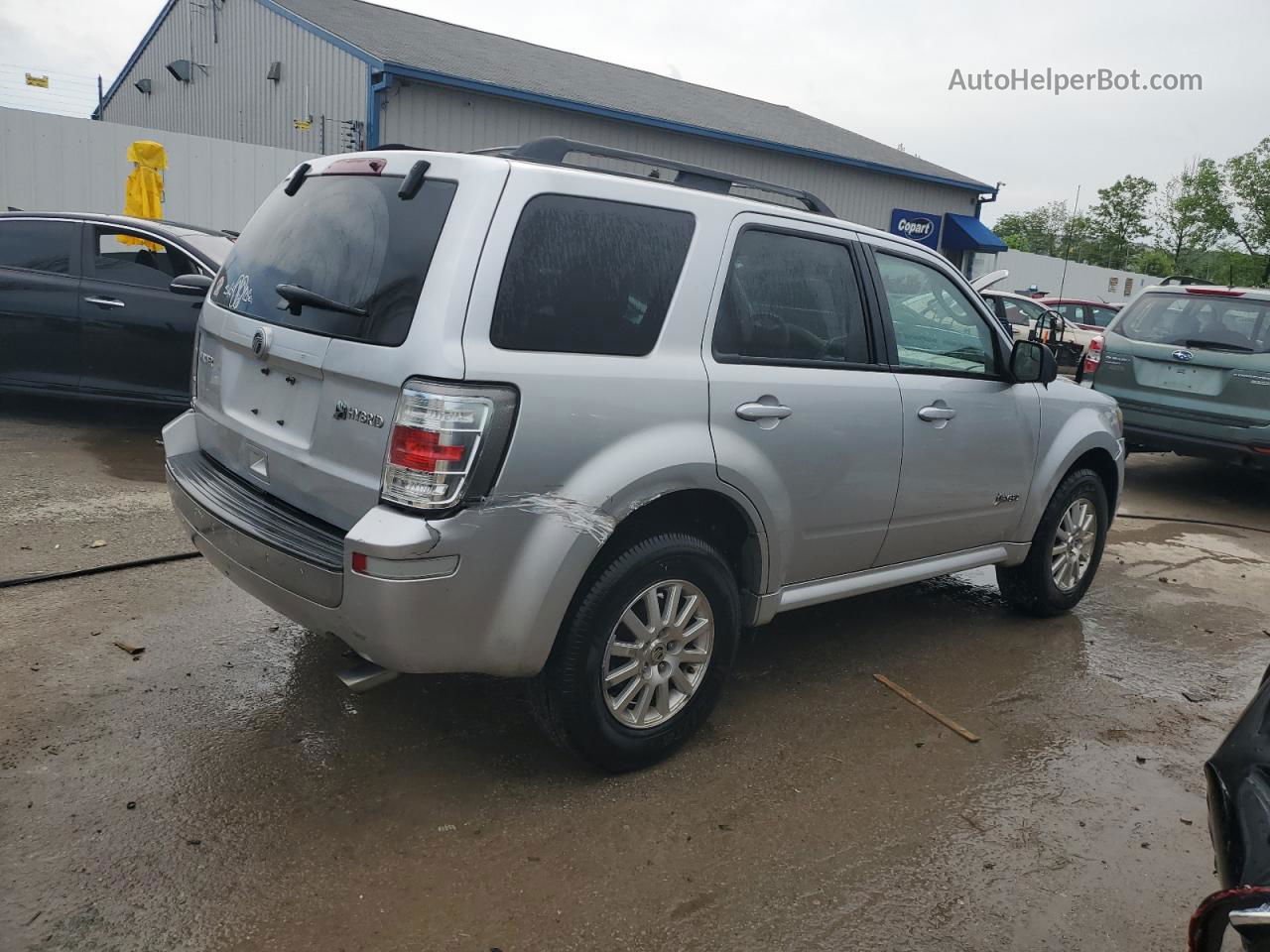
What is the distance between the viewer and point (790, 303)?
144 inches

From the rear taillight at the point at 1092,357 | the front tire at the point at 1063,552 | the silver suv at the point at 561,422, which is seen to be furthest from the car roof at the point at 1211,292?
the silver suv at the point at 561,422

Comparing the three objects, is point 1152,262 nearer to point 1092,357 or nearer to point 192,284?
point 1092,357

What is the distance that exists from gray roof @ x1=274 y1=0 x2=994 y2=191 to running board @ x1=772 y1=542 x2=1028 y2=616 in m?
12.4

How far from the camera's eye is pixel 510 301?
2836 millimetres

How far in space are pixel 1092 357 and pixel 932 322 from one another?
5.41 meters

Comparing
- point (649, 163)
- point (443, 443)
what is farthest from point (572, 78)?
point (443, 443)

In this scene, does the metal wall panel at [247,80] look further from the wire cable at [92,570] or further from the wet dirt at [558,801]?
the wet dirt at [558,801]

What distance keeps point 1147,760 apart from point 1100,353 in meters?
5.77

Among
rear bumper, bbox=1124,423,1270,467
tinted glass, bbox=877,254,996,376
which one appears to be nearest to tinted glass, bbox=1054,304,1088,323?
rear bumper, bbox=1124,423,1270,467

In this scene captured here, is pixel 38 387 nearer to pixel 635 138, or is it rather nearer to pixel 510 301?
pixel 510 301

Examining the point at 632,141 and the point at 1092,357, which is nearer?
the point at 1092,357

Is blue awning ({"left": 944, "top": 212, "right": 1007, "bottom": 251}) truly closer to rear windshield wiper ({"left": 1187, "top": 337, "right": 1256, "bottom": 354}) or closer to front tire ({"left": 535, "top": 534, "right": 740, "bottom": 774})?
rear windshield wiper ({"left": 1187, "top": 337, "right": 1256, "bottom": 354})

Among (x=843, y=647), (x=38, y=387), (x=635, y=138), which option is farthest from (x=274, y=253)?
(x=635, y=138)

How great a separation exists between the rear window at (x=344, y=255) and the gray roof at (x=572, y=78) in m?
12.0
